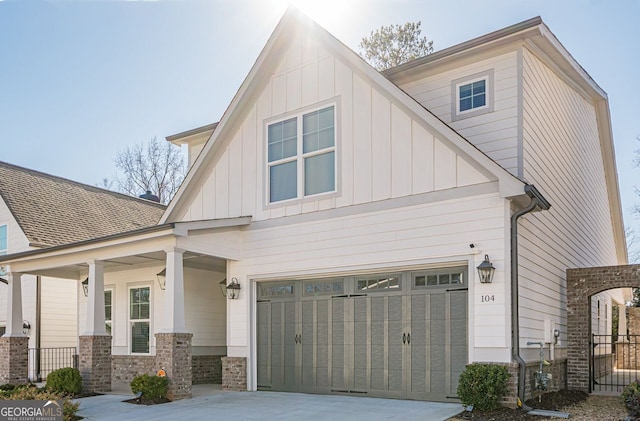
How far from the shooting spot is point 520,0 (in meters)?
12.6

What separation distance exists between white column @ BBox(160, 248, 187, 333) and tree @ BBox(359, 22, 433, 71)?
16.3m

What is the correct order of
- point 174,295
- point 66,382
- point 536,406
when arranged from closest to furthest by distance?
point 536,406
point 174,295
point 66,382

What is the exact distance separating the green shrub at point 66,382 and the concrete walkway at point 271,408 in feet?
1.69

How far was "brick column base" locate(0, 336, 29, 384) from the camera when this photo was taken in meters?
14.4

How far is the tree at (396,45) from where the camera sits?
25516 millimetres

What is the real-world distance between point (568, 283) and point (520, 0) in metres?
5.90

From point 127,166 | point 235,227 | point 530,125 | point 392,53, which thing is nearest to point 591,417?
point 530,125

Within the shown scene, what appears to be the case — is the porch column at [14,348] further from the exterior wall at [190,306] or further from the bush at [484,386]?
the bush at [484,386]

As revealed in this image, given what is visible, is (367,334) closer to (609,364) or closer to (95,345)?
(95,345)

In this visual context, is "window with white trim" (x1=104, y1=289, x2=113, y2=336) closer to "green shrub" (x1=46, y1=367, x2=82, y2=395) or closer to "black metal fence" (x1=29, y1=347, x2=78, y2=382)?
"black metal fence" (x1=29, y1=347, x2=78, y2=382)

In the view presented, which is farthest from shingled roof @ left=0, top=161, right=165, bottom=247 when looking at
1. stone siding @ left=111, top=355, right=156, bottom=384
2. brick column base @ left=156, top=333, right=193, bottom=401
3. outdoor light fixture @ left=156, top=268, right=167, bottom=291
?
brick column base @ left=156, top=333, right=193, bottom=401

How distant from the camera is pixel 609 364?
686 inches

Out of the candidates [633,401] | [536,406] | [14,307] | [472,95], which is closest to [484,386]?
[536,406]

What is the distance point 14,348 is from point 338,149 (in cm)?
910
